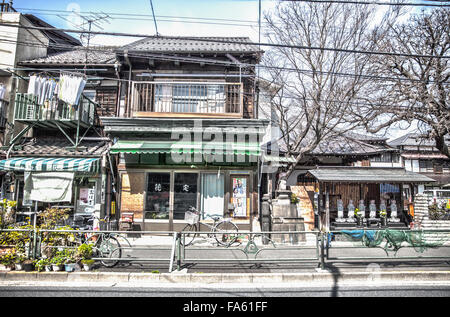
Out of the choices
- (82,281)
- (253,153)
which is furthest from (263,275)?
(253,153)

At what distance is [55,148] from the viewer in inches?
489

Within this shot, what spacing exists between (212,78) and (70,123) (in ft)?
23.1

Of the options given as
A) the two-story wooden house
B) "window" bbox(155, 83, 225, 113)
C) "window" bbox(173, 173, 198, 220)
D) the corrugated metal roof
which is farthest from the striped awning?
the corrugated metal roof

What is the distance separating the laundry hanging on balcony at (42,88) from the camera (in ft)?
37.1

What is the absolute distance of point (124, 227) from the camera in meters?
11.7

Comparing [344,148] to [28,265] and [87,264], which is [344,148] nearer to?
[87,264]

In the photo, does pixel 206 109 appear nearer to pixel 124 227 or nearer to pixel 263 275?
pixel 124 227

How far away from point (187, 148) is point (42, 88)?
697cm

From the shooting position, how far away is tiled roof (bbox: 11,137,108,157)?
1191cm

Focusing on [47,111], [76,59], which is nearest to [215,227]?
[47,111]

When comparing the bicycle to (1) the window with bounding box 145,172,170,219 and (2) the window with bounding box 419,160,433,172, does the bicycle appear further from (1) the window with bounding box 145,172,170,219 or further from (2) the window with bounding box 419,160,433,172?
(2) the window with bounding box 419,160,433,172

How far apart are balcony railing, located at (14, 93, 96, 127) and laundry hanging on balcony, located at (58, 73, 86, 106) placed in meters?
0.61

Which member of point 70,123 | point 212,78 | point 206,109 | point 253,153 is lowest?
point 253,153

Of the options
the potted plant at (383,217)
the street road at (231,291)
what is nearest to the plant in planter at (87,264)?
the street road at (231,291)
